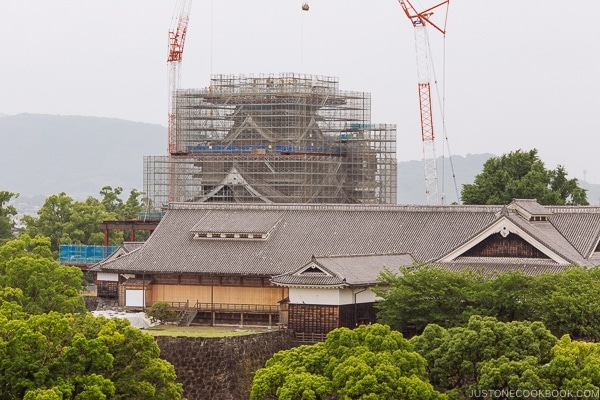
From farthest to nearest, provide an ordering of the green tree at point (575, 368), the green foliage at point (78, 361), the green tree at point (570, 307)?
the green tree at point (570, 307)
the green tree at point (575, 368)
the green foliage at point (78, 361)

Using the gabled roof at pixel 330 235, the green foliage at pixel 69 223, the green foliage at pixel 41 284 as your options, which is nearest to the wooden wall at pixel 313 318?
the gabled roof at pixel 330 235

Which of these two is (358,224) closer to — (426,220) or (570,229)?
(426,220)

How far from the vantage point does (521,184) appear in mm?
73562

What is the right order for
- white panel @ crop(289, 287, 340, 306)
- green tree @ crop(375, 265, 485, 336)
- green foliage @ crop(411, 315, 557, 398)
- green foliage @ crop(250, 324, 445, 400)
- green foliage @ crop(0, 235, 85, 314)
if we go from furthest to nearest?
white panel @ crop(289, 287, 340, 306) → green foliage @ crop(0, 235, 85, 314) → green tree @ crop(375, 265, 485, 336) → green foliage @ crop(411, 315, 557, 398) → green foliage @ crop(250, 324, 445, 400)

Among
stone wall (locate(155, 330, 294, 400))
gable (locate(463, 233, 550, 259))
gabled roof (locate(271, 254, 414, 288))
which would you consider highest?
gable (locate(463, 233, 550, 259))

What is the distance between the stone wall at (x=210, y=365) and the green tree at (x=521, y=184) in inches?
1270

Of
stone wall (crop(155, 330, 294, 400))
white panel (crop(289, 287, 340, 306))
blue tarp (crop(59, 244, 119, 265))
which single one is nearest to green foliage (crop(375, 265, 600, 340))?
white panel (crop(289, 287, 340, 306))

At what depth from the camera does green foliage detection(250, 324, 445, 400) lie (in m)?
34.1

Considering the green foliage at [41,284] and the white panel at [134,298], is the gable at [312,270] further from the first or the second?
the white panel at [134,298]

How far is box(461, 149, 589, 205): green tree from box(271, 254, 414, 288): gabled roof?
1010 inches

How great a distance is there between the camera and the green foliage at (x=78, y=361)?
32.3 m

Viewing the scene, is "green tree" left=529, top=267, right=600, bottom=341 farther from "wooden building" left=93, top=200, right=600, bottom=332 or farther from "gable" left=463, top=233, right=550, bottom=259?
"gable" left=463, top=233, right=550, bottom=259

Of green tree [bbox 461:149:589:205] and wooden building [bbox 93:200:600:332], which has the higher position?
green tree [bbox 461:149:589:205]

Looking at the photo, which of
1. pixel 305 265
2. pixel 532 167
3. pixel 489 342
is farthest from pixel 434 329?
pixel 532 167
